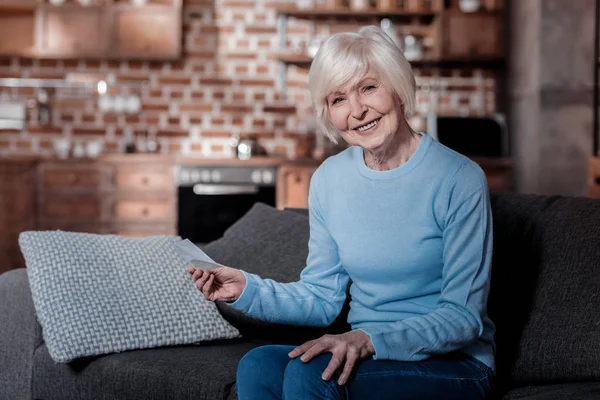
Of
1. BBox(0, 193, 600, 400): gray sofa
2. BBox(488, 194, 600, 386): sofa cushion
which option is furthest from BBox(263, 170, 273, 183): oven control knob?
BBox(488, 194, 600, 386): sofa cushion

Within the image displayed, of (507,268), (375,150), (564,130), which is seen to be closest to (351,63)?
(375,150)

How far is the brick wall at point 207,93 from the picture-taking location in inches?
255

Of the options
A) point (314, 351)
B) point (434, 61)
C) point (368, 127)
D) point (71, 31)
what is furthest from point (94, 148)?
point (314, 351)

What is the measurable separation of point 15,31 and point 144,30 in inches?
41.7

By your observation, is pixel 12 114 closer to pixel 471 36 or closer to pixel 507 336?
pixel 471 36

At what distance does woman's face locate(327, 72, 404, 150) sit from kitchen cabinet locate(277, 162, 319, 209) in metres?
4.09

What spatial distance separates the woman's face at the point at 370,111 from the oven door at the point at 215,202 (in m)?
4.12

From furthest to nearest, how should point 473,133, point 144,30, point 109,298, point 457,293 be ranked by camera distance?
point 144,30 → point 473,133 → point 109,298 → point 457,293

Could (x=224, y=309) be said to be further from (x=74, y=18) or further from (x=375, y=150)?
(x=74, y=18)

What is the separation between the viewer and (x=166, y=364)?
2055 millimetres

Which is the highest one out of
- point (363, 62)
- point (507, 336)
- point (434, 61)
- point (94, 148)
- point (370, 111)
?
point (434, 61)

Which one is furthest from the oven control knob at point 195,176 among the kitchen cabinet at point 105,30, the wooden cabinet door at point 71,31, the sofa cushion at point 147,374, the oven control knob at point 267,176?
the sofa cushion at point 147,374

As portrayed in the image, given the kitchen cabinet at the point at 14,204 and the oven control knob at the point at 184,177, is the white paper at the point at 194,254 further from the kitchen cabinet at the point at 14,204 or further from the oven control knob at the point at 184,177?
the kitchen cabinet at the point at 14,204

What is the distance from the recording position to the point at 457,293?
1.62m
